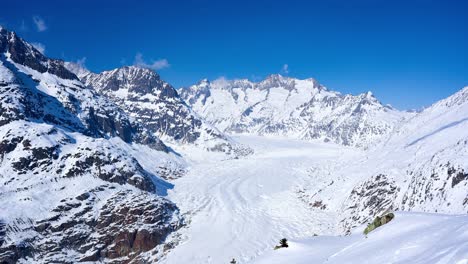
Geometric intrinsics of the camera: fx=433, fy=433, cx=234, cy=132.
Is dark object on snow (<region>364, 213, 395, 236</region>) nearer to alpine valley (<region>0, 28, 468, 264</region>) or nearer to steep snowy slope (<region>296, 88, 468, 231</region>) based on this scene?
alpine valley (<region>0, 28, 468, 264</region>)

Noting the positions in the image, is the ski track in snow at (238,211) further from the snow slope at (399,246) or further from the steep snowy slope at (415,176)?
the snow slope at (399,246)

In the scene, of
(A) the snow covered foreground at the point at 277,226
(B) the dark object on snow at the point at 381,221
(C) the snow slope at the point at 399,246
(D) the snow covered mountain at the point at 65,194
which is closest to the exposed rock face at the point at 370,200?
(A) the snow covered foreground at the point at 277,226

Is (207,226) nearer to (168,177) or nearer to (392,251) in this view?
(168,177)

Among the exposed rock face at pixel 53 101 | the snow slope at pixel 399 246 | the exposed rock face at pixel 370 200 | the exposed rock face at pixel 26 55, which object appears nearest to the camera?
the snow slope at pixel 399 246

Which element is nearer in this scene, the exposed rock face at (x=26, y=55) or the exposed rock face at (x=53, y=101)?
the exposed rock face at (x=53, y=101)

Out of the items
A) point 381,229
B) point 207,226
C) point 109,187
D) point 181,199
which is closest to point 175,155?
point 181,199

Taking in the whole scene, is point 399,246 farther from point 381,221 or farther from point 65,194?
point 65,194

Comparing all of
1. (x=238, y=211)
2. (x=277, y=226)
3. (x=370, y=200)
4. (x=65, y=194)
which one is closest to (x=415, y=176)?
(x=370, y=200)
